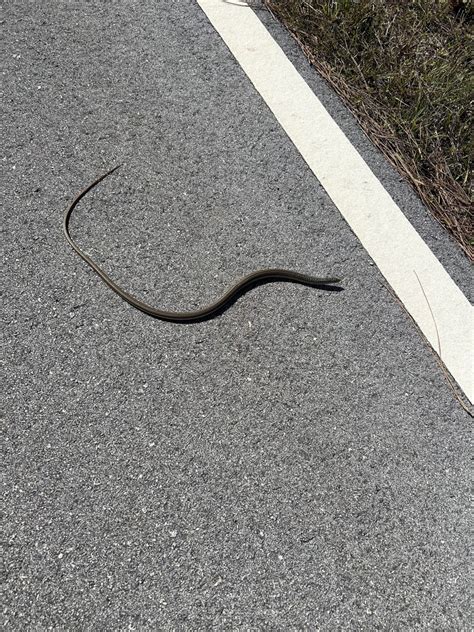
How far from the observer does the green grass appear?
408 centimetres

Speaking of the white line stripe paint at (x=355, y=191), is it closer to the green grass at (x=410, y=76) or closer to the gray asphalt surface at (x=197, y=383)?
the gray asphalt surface at (x=197, y=383)

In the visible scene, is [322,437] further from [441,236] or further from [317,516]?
[441,236]

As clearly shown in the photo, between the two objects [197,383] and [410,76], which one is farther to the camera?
[410,76]

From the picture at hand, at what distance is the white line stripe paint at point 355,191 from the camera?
138 inches

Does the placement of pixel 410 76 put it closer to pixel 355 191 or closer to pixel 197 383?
pixel 355 191

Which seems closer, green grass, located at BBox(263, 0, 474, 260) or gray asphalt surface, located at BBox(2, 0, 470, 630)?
gray asphalt surface, located at BBox(2, 0, 470, 630)

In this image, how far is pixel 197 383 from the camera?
10.2ft

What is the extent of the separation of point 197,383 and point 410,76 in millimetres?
A: 2875

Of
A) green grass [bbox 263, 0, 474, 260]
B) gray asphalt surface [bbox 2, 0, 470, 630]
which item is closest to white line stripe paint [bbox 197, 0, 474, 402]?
gray asphalt surface [bbox 2, 0, 470, 630]

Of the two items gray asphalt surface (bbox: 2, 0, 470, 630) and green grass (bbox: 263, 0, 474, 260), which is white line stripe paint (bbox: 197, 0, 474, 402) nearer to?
gray asphalt surface (bbox: 2, 0, 470, 630)

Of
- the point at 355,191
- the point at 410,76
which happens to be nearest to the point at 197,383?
the point at 355,191

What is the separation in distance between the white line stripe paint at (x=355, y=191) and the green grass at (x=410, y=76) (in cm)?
25

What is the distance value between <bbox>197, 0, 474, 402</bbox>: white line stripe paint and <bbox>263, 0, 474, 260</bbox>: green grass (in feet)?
0.81

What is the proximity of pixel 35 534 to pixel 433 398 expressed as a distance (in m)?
2.06
